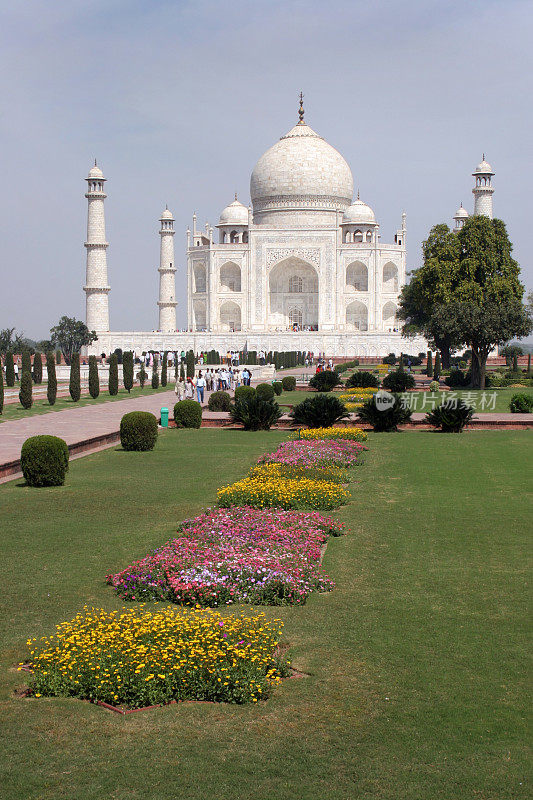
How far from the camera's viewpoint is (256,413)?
15.2 meters

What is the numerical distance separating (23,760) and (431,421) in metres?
12.5

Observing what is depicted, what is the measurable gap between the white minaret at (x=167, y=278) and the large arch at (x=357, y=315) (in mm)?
9983

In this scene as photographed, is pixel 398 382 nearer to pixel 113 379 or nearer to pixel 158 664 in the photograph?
pixel 113 379

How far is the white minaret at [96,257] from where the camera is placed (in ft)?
154

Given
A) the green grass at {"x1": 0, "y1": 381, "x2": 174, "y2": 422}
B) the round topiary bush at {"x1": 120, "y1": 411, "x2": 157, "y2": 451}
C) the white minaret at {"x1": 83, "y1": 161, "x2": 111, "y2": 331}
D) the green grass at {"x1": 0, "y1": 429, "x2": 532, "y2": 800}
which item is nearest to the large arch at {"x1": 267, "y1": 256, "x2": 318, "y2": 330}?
the white minaret at {"x1": 83, "y1": 161, "x2": 111, "y2": 331}

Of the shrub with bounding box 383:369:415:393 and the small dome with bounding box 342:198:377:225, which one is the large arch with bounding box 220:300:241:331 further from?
the shrub with bounding box 383:369:415:393

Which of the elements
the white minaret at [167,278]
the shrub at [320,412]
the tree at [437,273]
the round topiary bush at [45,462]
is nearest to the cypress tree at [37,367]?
the tree at [437,273]

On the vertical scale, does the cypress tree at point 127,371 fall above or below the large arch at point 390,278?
below

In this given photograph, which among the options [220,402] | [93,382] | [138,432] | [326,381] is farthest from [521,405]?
[93,382]

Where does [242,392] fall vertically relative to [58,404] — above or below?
above

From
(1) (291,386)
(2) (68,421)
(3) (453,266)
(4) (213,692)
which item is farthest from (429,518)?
(3) (453,266)

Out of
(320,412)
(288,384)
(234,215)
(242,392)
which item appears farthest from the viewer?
(234,215)

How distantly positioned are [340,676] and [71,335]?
44916 mm

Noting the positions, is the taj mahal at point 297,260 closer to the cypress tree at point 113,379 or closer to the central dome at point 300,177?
the central dome at point 300,177
